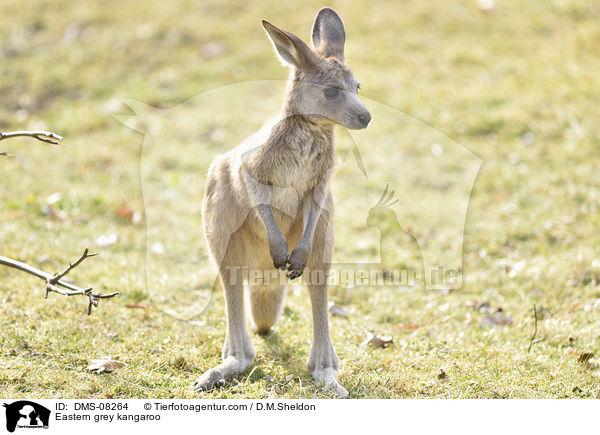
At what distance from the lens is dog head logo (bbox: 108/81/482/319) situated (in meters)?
5.03

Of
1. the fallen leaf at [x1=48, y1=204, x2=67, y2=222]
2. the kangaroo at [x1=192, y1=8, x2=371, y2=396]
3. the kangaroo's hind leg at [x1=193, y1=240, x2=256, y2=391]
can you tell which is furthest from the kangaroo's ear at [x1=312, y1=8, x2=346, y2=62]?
the fallen leaf at [x1=48, y1=204, x2=67, y2=222]

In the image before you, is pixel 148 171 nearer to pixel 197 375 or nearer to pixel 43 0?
pixel 197 375

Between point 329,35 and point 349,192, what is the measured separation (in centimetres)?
293

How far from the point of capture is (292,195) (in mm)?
3486

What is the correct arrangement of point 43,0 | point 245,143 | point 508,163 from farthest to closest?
1. point 43,0
2. point 508,163
3. point 245,143

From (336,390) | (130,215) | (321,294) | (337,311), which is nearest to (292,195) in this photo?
(321,294)

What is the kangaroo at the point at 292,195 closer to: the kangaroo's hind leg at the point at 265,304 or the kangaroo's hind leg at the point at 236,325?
the kangaroo's hind leg at the point at 236,325

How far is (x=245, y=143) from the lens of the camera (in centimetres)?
Result: 369

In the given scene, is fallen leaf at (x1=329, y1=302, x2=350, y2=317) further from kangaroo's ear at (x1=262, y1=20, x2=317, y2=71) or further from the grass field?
kangaroo's ear at (x1=262, y1=20, x2=317, y2=71)

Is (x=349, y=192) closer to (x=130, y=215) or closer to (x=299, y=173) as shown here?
(x=130, y=215)
